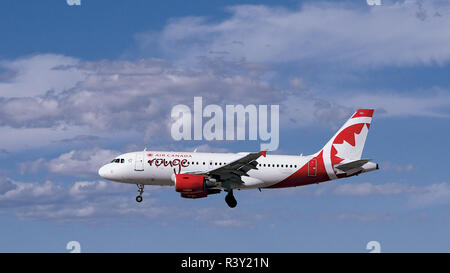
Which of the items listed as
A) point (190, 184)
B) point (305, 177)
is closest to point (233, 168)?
point (190, 184)

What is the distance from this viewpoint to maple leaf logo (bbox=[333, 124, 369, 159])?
66750 mm

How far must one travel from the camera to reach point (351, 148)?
67.2 m

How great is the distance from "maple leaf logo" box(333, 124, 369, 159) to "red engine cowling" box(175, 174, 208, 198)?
14.0 m

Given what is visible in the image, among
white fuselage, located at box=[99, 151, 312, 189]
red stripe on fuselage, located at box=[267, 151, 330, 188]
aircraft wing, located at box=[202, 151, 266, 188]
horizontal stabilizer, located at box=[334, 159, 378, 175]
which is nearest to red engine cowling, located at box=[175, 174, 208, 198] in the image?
aircraft wing, located at box=[202, 151, 266, 188]

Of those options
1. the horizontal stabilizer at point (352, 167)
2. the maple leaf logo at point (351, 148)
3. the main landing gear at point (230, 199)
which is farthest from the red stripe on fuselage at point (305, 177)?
the main landing gear at point (230, 199)

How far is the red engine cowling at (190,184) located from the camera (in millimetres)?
60250

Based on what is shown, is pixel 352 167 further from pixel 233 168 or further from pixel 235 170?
pixel 233 168

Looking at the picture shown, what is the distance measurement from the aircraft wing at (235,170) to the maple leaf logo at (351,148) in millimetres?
8928

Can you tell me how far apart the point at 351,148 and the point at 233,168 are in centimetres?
1286

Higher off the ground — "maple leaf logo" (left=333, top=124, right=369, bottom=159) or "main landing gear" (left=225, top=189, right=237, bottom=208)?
"maple leaf logo" (left=333, top=124, right=369, bottom=159)

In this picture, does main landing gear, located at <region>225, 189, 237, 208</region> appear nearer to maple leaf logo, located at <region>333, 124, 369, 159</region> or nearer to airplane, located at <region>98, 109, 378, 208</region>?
airplane, located at <region>98, 109, 378, 208</region>

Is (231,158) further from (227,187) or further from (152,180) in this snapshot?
(152,180)
